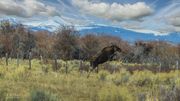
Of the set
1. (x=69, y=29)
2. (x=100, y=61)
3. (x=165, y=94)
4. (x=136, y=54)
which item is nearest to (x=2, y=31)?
(x=136, y=54)

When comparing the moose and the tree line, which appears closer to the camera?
the moose

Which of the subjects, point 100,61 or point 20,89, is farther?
point 100,61

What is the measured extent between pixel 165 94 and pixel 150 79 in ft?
44.1

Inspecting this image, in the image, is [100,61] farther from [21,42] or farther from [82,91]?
[21,42]

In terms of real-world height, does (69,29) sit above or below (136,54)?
→ above

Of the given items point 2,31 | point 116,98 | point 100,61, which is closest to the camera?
point 116,98

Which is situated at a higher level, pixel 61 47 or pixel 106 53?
pixel 106 53

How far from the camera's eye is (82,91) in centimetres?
1534

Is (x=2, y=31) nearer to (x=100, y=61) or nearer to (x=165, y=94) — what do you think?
(x=100, y=61)

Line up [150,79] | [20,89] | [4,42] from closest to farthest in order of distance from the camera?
[20,89], [150,79], [4,42]

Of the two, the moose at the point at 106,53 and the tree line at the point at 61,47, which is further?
the tree line at the point at 61,47

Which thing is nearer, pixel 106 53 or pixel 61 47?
pixel 106 53

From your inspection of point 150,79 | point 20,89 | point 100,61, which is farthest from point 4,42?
point 20,89

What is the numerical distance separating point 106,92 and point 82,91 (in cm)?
409
